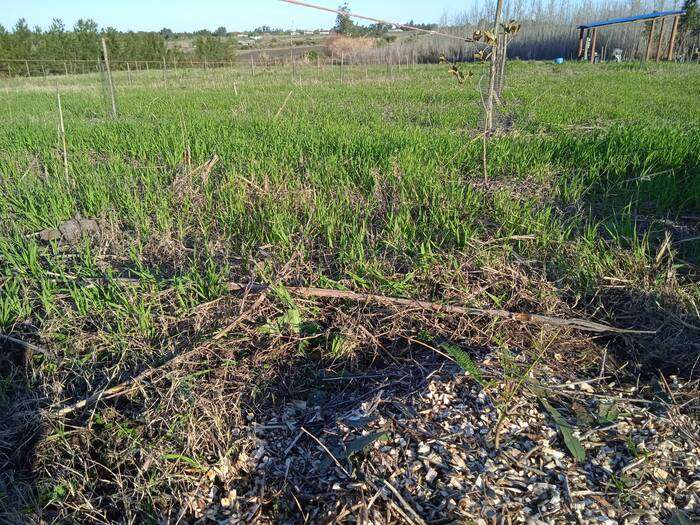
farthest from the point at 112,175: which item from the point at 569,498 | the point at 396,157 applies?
the point at 569,498

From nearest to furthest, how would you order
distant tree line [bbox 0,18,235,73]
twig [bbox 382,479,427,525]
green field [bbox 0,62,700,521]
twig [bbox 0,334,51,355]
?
twig [bbox 382,479,427,525]
green field [bbox 0,62,700,521]
twig [bbox 0,334,51,355]
distant tree line [bbox 0,18,235,73]

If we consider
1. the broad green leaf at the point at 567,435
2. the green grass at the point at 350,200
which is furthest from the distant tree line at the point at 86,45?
the broad green leaf at the point at 567,435

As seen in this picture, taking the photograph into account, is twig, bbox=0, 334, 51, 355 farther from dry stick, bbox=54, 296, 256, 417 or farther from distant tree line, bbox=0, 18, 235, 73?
distant tree line, bbox=0, 18, 235, 73

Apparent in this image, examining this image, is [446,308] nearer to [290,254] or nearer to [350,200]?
[290,254]

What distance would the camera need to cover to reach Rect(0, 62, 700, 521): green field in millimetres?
1945

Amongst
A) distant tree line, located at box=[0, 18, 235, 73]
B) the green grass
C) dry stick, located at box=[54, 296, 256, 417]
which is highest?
distant tree line, located at box=[0, 18, 235, 73]

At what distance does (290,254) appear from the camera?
2750mm

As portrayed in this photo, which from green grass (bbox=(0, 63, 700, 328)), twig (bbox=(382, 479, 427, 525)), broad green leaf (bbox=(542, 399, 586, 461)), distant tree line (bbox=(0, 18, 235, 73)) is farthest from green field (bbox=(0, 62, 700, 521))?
distant tree line (bbox=(0, 18, 235, 73))

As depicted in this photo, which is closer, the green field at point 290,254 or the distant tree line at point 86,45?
the green field at point 290,254

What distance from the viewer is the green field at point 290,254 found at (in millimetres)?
1945

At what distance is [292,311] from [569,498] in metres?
1.35

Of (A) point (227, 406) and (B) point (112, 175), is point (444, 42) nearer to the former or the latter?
(B) point (112, 175)

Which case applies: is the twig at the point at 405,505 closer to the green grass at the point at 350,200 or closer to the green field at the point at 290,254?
the green field at the point at 290,254

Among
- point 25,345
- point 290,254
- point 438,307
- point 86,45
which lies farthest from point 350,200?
point 86,45
